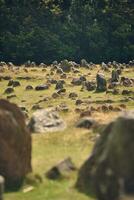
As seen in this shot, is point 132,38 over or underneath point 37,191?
underneath

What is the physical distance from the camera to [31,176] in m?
20.8

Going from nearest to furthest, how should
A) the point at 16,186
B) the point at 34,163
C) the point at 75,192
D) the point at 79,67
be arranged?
the point at 75,192 < the point at 16,186 < the point at 34,163 < the point at 79,67

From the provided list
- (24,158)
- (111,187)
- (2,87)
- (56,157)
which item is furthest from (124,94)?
(111,187)

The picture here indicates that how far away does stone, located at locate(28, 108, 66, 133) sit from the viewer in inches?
1106

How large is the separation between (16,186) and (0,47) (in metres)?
57.4

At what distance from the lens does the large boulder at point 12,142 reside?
20469 mm

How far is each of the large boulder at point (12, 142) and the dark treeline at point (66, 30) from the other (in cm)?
5478

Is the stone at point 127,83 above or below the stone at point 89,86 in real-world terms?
below

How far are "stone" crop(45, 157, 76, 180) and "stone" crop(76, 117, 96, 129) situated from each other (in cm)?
700

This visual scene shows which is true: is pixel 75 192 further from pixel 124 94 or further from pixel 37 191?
pixel 124 94

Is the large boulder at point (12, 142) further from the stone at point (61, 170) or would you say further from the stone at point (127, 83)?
the stone at point (127, 83)

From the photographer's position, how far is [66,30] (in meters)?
77.6

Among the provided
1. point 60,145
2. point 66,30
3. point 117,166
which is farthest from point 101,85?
point 66,30

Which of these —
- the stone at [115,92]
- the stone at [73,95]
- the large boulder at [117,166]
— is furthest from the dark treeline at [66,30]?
the large boulder at [117,166]
